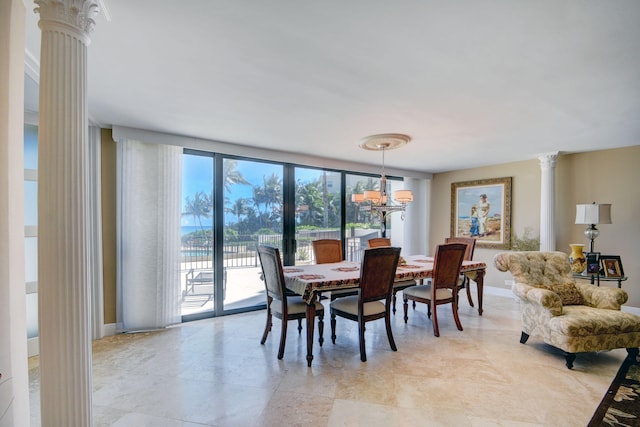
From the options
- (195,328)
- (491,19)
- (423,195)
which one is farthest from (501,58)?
(423,195)

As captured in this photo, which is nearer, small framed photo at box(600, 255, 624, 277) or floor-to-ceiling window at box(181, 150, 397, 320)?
small framed photo at box(600, 255, 624, 277)

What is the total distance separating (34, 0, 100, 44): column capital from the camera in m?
1.28

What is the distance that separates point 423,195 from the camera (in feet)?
21.2

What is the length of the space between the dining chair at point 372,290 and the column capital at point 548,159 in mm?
3374

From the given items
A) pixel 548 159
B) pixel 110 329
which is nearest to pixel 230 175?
pixel 110 329

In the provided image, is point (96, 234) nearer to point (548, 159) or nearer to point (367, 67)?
point (367, 67)

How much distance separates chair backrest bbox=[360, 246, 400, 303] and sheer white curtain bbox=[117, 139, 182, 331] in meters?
2.31

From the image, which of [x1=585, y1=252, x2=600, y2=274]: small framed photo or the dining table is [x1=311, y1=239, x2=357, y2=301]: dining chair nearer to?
the dining table

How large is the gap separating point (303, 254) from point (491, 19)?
387cm

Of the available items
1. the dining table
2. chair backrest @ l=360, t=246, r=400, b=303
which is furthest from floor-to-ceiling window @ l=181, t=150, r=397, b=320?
chair backrest @ l=360, t=246, r=400, b=303

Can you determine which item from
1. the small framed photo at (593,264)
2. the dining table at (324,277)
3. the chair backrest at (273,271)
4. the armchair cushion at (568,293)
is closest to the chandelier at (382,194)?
the dining table at (324,277)

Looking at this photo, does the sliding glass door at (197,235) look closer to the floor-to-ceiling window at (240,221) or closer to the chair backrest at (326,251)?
the floor-to-ceiling window at (240,221)

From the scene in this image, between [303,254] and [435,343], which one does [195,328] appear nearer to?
[303,254]

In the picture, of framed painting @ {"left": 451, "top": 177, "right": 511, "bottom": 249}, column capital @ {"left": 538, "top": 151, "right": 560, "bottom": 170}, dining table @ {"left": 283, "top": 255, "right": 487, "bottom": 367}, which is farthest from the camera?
framed painting @ {"left": 451, "top": 177, "right": 511, "bottom": 249}
